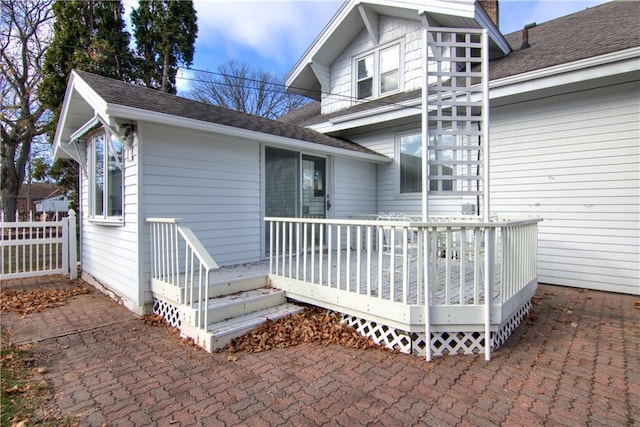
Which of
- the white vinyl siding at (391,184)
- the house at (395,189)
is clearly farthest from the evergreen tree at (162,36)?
the white vinyl siding at (391,184)

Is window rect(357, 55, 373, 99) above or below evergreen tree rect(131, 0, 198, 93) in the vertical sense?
below

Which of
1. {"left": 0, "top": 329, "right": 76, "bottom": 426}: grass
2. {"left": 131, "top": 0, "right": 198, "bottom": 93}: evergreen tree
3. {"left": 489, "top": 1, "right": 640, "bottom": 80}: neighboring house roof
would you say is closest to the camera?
{"left": 0, "top": 329, "right": 76, "bottom": 426}: grass

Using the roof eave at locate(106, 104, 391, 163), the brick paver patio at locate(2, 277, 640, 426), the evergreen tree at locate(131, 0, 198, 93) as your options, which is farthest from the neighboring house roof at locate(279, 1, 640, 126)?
the evergreen tree at locate(131, 0, 198, 93)

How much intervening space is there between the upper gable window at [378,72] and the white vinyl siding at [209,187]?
439cm

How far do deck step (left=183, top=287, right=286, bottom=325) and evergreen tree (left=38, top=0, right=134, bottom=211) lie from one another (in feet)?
34.7

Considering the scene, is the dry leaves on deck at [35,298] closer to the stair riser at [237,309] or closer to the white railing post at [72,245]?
the white railing post at [72,245]

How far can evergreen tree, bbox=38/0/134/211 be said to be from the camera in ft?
37.5

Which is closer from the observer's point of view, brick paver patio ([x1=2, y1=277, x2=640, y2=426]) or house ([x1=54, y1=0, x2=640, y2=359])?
brick paver patio ([x1=2, y1=277, x2=640, y2=426])

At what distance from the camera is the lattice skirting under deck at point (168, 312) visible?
4.04 meters

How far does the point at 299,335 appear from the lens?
3.73 metres

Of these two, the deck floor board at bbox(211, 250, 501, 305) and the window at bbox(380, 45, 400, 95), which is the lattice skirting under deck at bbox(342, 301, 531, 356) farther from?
the window at bbox(380, 45, 400, 95)

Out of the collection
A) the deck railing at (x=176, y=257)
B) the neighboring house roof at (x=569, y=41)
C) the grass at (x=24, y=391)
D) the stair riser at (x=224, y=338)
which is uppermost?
the neighboring house roof at (x=569, y=41)

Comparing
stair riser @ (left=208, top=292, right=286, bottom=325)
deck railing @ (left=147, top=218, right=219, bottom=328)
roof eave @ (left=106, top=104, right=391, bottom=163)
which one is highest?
roof eave @ (left=106, top=104, right=391, bottom=163)

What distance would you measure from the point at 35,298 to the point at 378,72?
865cm
